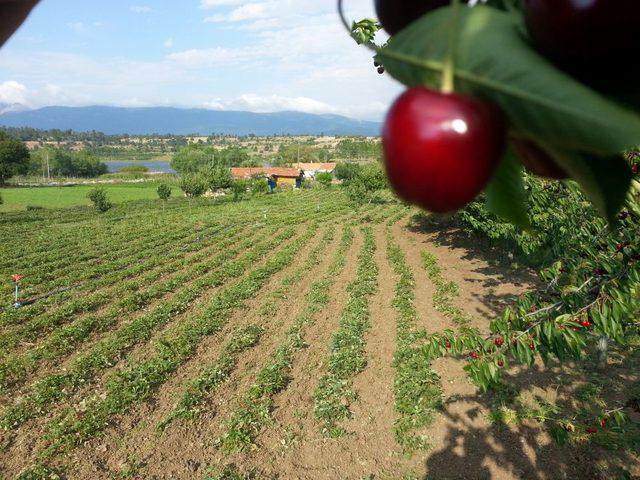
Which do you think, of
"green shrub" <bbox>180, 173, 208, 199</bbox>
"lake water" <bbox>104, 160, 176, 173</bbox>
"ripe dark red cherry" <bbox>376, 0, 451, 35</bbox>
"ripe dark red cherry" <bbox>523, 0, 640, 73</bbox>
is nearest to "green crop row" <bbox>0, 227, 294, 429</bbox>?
"ripe dark red cherry" <bbox>376, 0, 451, 35</bbox>

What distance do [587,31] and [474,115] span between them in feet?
0.27

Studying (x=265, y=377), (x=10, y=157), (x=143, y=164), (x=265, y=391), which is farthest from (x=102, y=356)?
(x=143, y=164)

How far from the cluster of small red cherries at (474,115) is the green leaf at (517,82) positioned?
0.5 inches

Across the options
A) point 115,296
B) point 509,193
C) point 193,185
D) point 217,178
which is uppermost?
point 509,193

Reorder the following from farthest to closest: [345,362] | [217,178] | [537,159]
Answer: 1. [217,178]
2. [345,362]
3. [537,159]

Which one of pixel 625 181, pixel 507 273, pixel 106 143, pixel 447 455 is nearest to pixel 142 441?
pixel 447 455

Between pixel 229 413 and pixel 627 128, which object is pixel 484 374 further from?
pixel 229 413

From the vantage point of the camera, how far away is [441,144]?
296 mm

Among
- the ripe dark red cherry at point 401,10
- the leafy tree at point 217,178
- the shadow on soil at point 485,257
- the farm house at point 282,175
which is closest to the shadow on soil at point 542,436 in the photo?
the shadow on soil at point 485,257

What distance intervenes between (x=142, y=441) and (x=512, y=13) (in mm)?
6725

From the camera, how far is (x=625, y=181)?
13.4 inches

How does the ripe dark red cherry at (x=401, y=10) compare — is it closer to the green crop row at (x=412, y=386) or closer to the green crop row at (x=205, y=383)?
the green crop row at (x=412, y=386)

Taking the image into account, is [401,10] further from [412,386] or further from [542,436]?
[412,386]

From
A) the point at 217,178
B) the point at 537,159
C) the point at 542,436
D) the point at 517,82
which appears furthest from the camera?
the point at 217,178
